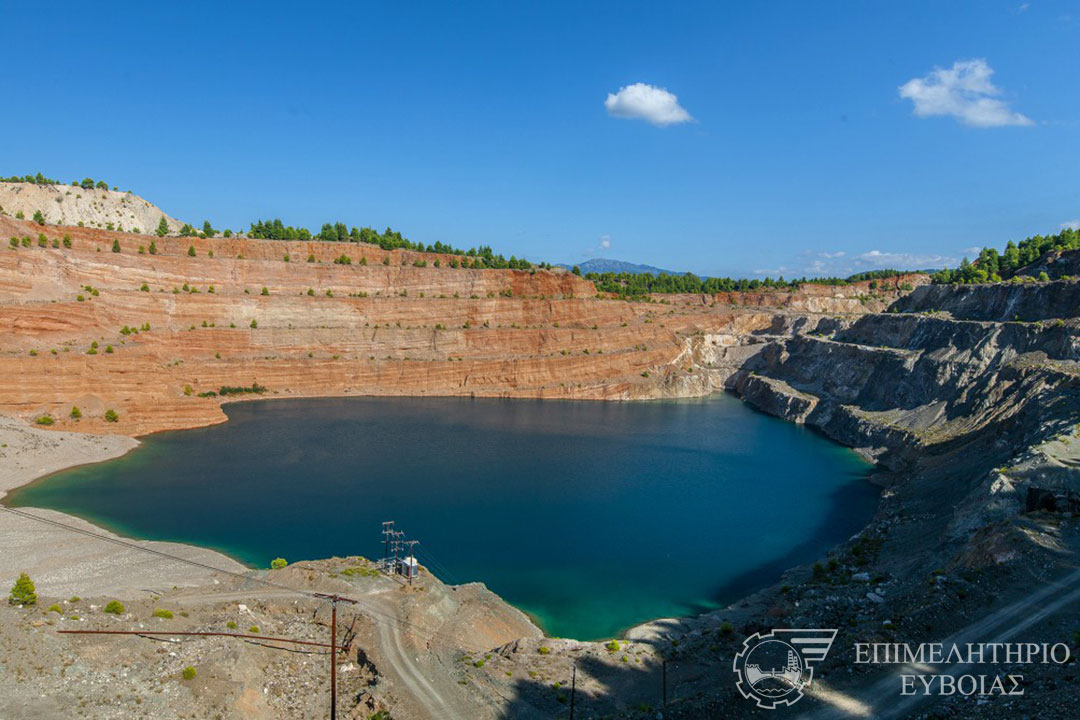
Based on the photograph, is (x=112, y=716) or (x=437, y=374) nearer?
(x=112, y=716)

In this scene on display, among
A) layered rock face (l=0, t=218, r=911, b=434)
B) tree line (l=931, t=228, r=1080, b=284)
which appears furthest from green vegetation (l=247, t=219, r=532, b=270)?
tree line (l=931, t=228, r=1080, b=284)

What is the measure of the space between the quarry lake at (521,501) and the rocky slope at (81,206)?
197 feet

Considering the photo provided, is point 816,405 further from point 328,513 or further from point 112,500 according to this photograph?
point 112,500

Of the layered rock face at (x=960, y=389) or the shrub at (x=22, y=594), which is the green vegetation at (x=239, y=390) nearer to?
the shrub at (x=22, y=594)

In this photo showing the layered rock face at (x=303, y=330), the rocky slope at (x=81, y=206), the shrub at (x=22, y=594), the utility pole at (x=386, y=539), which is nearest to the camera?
the shrub at (x=22, y=594)

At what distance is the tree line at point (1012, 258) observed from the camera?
225ft

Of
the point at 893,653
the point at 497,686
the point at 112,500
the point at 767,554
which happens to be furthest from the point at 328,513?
the point at 893,653

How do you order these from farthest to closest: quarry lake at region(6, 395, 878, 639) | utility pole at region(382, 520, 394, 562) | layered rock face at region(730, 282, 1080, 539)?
layered rock face at region(730, 282, 1080, 539), utility pole at region(382, 520, 394, 562), quarry lake at region(6, 395, 878, 639)

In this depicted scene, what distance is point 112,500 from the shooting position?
33.9 meters

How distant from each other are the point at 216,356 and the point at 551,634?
55432 millimetres

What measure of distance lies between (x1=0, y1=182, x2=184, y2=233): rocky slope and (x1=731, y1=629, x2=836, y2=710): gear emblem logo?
95826 mm

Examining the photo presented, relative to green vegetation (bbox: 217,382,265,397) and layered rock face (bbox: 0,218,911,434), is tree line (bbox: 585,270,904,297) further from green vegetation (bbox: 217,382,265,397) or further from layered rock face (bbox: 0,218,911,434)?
green vegetation (bbox: 217,382,265,397)

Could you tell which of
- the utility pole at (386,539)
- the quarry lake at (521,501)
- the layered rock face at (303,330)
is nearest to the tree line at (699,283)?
the layered rock face at (303,330)

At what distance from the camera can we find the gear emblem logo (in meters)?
14.6
